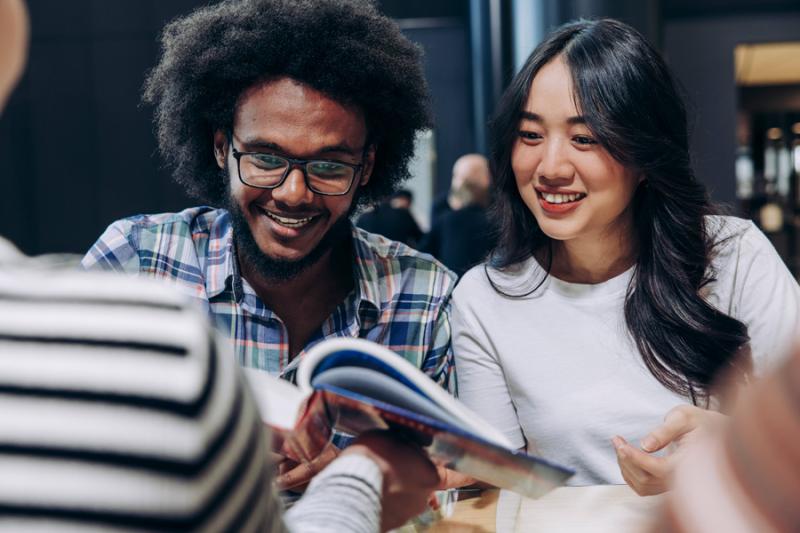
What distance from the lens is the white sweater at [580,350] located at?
5.45ft

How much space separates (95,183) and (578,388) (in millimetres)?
6502

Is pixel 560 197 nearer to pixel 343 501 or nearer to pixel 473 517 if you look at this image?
pixel 473 517

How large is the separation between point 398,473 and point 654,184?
1147mm

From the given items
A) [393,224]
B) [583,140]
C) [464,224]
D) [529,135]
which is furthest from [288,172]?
[393,224]

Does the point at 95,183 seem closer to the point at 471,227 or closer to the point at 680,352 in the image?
the point at 471,227

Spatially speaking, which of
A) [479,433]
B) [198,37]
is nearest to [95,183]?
[198,37]

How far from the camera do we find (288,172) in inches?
71.1

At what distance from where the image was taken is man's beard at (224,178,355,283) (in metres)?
1.84

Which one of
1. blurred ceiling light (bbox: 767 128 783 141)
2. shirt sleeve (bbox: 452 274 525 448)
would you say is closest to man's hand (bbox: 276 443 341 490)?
shirt sleeve (bbox: 452 274 525 448)

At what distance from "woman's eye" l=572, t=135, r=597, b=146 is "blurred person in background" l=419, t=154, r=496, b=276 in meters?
2.47

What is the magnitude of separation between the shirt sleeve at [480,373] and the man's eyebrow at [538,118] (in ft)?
1.34

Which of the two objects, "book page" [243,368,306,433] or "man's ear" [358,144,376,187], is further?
"man's ear" [358,144,376,187]

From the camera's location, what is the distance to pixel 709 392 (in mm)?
1664

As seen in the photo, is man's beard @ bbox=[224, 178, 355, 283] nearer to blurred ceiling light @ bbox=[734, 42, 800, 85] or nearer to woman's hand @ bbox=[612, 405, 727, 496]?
woman's hand @ bbox=[612, 405, 727, 496]
